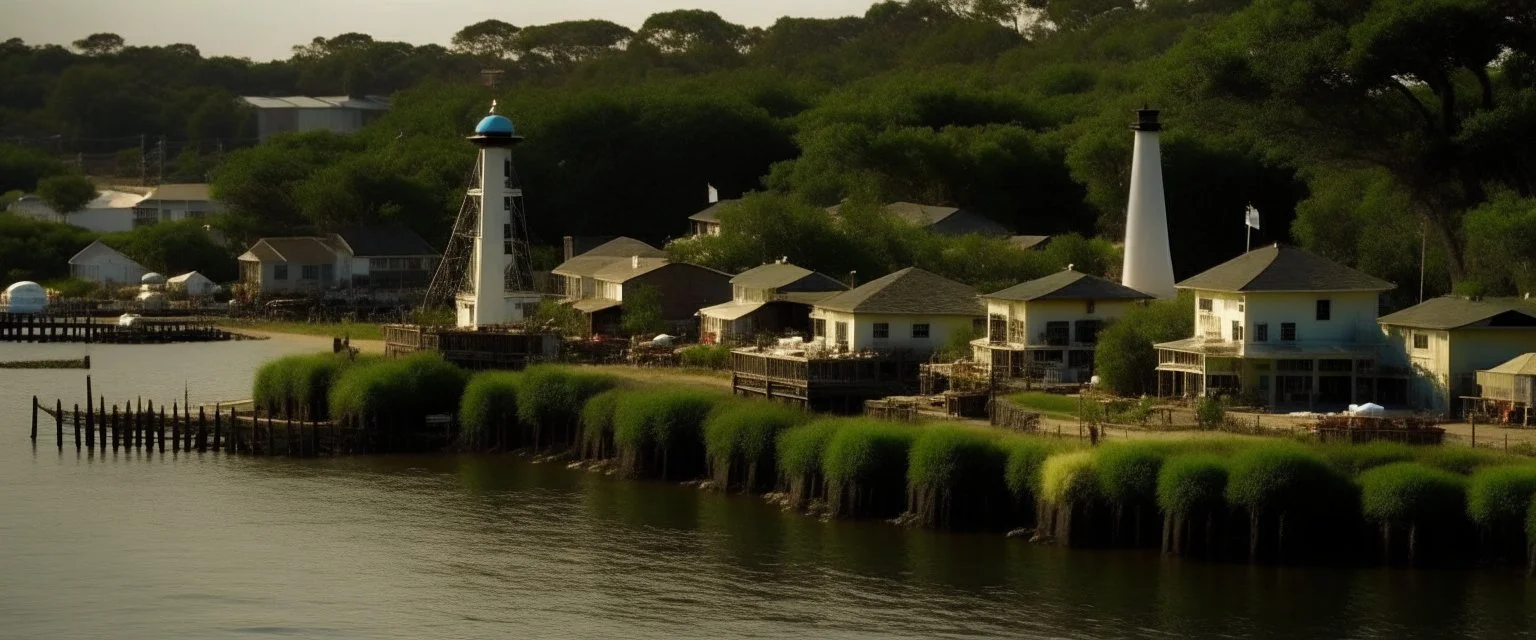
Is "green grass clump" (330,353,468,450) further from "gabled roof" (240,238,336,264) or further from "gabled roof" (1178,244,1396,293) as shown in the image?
"gabled roof" (240,238,336,264)

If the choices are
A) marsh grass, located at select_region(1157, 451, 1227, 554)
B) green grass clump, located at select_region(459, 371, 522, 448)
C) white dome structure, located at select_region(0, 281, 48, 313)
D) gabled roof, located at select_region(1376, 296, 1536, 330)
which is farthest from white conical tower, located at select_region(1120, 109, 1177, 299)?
white dome structure, located at select_region(0, 281, 48, 313)

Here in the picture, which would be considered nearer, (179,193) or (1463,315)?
(1463,315)

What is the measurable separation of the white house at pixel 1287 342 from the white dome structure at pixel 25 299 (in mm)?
56121

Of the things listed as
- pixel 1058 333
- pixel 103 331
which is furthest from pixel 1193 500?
pixel 103 331

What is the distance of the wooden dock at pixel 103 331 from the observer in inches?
3688

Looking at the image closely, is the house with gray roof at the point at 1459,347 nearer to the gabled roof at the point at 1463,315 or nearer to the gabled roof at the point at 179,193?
the gabled roof at the point at 1463,315

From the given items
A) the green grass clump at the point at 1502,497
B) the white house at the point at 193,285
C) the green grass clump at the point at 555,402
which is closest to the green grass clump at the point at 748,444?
the green grass clump at the point at 555,402

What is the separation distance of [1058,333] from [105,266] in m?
58.2

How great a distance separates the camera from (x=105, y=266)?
108062mm

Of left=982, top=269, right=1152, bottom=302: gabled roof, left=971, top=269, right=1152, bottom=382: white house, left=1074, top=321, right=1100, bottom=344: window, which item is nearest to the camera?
left=971, top=269, right=1152, bottom=382: white house

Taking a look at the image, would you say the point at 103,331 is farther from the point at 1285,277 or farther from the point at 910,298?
→ the point at 1285,277

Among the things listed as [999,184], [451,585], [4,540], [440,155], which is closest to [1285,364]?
[451,585]

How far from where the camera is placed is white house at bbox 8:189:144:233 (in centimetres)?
13112

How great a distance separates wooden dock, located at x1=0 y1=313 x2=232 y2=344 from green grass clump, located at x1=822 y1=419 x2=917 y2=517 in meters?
47.3
